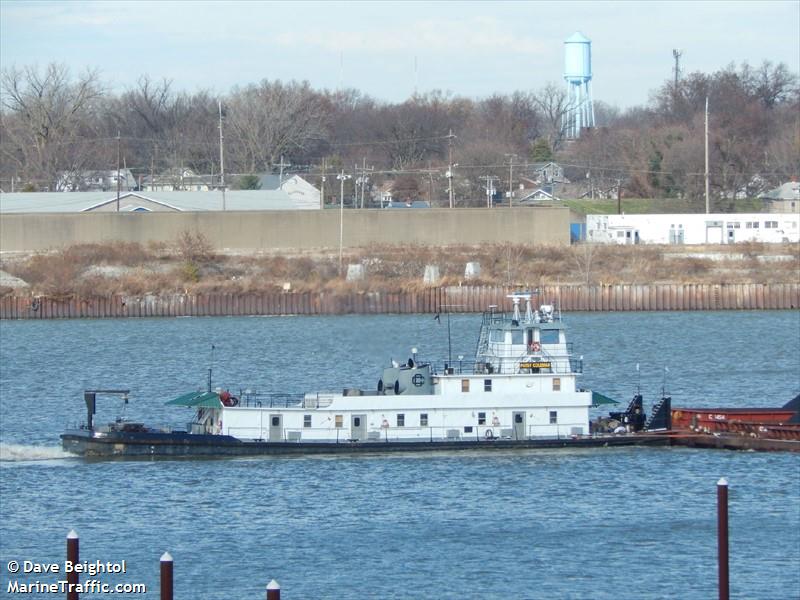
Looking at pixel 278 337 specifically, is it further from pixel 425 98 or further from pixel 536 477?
pixel 425 98

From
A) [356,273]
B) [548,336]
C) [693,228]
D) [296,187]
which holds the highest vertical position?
[296,187]

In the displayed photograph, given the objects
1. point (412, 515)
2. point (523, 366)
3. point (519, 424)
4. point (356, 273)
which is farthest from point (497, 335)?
point (356, 273)

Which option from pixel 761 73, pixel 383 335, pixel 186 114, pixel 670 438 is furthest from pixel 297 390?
pixel 761 73

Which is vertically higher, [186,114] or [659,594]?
[186,114]

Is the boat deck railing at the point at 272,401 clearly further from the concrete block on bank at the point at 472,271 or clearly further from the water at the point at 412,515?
the concrete block on bank at the point at 472,271

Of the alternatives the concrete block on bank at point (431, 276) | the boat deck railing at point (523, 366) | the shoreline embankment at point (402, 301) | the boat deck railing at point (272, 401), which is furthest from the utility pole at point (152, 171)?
the boat deck railing at point (523, 366)

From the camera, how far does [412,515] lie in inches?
1286

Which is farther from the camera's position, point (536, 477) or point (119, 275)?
point (119, 275)

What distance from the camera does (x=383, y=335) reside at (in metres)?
58.4

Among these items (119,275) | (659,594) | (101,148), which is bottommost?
(659,594)

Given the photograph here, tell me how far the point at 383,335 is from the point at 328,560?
1155 inches

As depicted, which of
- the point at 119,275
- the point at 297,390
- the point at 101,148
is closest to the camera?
the point at 297,390

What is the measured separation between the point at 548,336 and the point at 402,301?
4161 cm

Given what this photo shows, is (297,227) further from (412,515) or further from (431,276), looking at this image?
(412,515)
